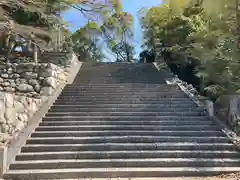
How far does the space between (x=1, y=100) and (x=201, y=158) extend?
12.9ft

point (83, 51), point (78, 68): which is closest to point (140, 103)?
point (78, 68)

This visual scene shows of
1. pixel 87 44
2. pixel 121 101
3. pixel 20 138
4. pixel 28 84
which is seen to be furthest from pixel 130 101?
pixel 87 44

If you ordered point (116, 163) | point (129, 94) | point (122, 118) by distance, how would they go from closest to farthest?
point (116, 163) < point (122, 118) < point (129, 94)

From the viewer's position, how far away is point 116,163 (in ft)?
17.1

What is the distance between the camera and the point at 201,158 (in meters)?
5.42

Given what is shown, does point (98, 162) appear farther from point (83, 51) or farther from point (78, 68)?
point (83, 51)

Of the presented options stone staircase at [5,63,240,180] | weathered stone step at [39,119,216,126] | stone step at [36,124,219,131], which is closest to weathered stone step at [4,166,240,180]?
stone staircase at [5,63,240,180]

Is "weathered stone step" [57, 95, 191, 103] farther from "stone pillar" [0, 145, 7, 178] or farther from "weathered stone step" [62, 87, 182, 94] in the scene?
"stone pillar" [0, 145, 7, 178]

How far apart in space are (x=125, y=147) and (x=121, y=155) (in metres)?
0.27

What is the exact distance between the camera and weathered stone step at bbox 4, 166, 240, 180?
4.82 m

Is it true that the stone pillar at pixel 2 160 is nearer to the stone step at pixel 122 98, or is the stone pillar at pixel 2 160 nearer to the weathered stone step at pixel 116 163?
the weathered stone step at pixel 116 163

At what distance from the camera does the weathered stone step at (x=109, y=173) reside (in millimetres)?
4824

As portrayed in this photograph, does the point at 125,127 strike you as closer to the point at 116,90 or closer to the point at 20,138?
the point at 20,138

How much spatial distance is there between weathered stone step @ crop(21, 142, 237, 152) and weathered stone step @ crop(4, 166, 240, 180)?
68 centimetres
